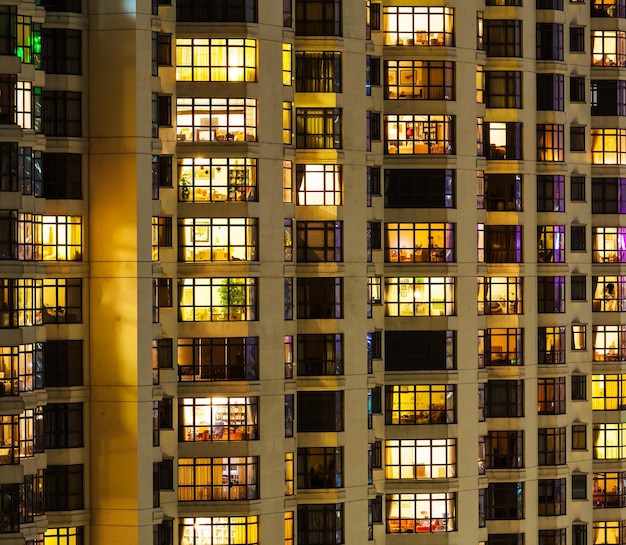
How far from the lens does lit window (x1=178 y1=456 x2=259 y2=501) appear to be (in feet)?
254

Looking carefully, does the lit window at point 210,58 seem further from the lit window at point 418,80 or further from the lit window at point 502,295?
the lit window at point 502,295

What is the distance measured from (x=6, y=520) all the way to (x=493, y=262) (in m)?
28.8

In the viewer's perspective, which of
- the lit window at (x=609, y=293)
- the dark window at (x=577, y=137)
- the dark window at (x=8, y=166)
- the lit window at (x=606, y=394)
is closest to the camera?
the dark window at (x=8, y=166)

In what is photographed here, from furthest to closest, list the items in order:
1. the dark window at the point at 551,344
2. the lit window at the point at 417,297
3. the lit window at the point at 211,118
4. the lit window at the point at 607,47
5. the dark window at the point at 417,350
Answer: the lit window at the point at 607,47
the dark window at the point at 551,344
the lit window at the point at 417,297
the dark window at the point at 417,350
the lit window at the point at 211,118

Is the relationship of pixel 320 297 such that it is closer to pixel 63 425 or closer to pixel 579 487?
pixel 63 425

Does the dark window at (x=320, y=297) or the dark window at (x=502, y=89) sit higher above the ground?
the dark window at (x=502, y=89)

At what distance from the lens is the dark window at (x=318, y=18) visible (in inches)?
A: 3179

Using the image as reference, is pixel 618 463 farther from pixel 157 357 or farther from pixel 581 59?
pixel 157 357

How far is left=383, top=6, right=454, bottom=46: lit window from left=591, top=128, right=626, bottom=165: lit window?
1212cm

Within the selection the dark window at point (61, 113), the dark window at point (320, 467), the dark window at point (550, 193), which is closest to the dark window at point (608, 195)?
the dark window at point (550, 193)

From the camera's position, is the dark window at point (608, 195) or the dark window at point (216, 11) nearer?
the dark window at point (216, 11)

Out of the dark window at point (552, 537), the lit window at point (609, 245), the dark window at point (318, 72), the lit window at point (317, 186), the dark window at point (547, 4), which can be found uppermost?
the dark window at point (547, 4)

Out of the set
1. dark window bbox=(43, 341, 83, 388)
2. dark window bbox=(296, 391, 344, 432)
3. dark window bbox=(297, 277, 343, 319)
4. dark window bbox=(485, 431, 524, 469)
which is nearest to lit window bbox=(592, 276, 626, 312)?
dark window bbox=(485, 431, 524, 469)

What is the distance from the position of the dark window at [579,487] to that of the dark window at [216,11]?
28147mm
